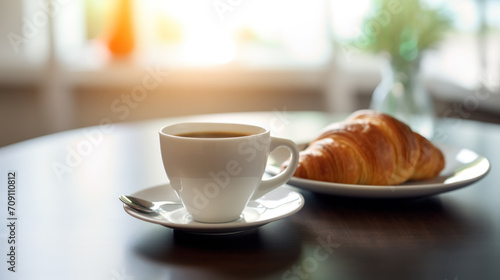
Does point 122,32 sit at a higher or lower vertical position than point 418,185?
higher

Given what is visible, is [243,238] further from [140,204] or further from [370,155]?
[370,155]

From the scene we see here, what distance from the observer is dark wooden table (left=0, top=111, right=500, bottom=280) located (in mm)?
576

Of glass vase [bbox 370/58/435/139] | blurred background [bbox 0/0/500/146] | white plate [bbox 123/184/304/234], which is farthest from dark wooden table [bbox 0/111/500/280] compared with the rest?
blurred background [bbox 0/0/500/146]

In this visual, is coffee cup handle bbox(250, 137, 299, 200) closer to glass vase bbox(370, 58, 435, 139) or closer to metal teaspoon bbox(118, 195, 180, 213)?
metal teaspoon bbox(118, 195, 180, 213)

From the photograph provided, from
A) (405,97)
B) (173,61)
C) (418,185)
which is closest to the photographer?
(418,185)

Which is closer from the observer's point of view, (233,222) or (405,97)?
(233,222)

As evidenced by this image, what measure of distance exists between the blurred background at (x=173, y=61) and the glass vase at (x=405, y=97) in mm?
1461

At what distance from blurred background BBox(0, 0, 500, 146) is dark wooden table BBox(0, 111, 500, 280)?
1.87m

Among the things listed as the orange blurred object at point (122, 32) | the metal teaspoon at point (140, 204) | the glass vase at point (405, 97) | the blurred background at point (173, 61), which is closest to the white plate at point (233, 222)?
the metal teaspoon at point (140, 204)

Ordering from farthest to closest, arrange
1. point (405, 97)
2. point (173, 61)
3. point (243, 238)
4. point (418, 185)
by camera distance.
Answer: point (173, 61), point (405, 97), point (418, 185), point (243, 238)

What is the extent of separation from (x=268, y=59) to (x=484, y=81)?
1.04 metres

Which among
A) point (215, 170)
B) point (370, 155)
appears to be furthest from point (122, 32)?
point (215, 170)

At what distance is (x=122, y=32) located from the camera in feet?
9.36

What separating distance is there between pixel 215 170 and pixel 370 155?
0.91 ft
